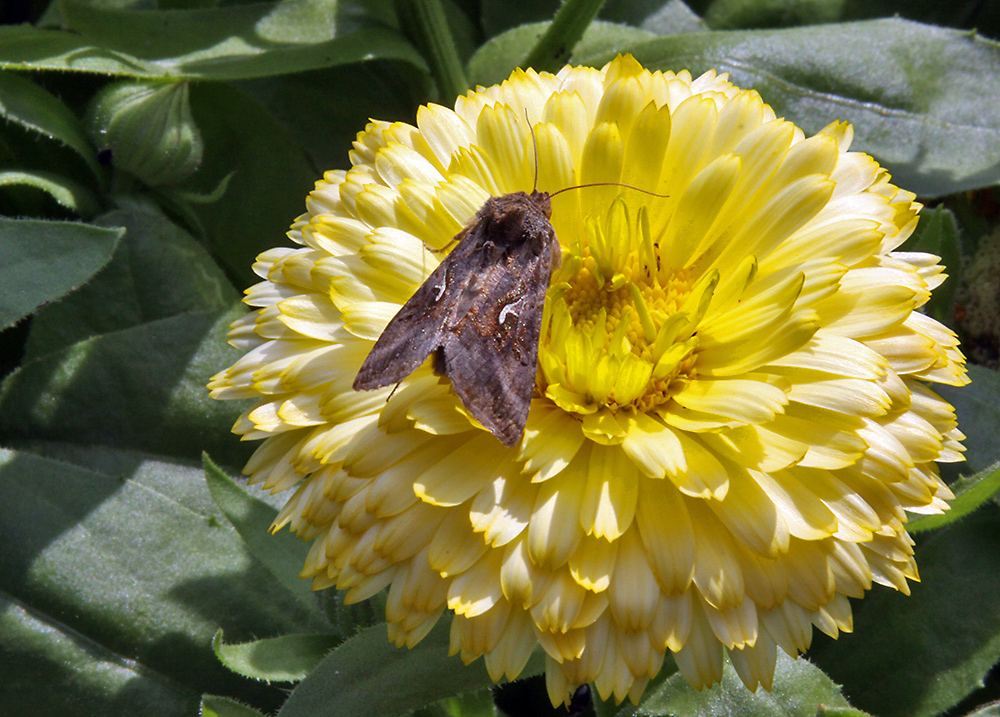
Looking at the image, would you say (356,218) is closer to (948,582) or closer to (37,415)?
(37,415)

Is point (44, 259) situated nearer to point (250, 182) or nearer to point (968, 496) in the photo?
point (250, 182)

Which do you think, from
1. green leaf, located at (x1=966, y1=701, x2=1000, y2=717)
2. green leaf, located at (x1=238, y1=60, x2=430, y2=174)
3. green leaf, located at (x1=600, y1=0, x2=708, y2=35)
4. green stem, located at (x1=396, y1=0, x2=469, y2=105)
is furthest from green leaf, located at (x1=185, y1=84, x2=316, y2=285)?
green leaf, located at (x1=966, y1=701, x2=1000, y2=717)

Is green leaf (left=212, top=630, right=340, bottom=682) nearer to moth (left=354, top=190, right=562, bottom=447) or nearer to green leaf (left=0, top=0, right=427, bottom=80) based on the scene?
moth (left=354, top=190, right=562, bottom=447)

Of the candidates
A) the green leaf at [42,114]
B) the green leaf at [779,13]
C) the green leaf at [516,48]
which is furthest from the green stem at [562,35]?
the green leaf at [42,114]

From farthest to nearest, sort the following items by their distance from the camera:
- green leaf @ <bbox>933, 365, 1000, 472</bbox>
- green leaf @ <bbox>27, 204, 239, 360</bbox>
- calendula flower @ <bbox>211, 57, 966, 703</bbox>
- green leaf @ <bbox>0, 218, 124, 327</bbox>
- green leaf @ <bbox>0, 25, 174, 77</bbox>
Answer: green leaf @ <bbox>27, 204, 239, 360</bbox> → green leaf @ <bbox>0, 25, 174, 77</bbox> → green leaf @ <bbox>933, 365, 1000, 472</bbox> → green leaf @ <bbox>0, 218, 124, 327</bbox> → calendula flower @ <bbox>211, 57, 966, 703</bbox>

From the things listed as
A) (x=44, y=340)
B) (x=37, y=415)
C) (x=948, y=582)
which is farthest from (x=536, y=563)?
(x=44, y=340)

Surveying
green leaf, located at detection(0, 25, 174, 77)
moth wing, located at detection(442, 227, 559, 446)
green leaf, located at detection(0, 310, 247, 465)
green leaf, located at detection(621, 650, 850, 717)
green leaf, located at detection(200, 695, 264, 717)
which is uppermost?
green leaf, located at detection(0, 25, 174, 77)

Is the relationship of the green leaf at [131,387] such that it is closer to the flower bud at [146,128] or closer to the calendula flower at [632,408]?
the flower bud at [146,128]
